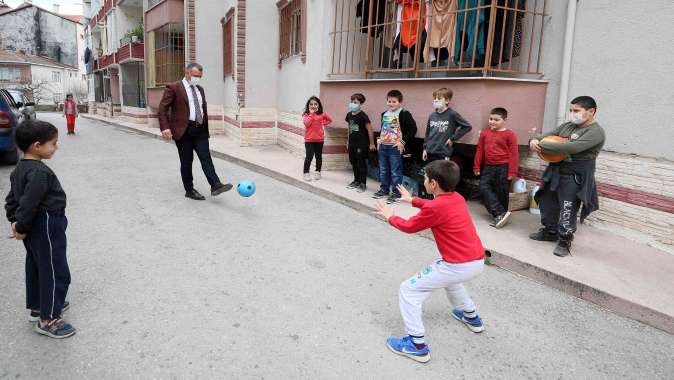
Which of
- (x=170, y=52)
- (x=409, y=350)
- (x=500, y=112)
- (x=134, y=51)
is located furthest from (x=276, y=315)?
(x=134, y=51)

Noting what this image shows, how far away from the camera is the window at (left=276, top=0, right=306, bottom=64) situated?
11.6m

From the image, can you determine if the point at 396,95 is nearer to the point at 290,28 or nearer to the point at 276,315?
the point at 276,315

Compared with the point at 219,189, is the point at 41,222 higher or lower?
higher

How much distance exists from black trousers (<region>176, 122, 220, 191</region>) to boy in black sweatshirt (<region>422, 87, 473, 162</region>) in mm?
3109

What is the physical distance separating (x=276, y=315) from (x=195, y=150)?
4008 mm

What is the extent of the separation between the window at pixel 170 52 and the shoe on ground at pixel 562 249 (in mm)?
17522

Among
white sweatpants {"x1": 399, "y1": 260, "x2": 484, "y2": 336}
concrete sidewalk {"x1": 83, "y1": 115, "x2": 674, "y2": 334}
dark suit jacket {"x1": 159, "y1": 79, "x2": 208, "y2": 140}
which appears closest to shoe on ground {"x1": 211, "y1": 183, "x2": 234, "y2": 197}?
dark suit jacket {"x1": 159, "y1": 79, "x2": 208, "y2": 140}

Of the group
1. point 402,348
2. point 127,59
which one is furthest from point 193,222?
point 127,59

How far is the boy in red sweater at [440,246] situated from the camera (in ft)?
9.58

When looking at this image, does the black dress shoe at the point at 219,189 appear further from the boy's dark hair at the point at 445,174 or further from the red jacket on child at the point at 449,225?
the boy's dark hair at the point at 445,174

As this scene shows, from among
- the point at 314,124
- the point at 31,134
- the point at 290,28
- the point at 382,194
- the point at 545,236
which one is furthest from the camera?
the point at 290,28

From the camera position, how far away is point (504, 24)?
19.3ft

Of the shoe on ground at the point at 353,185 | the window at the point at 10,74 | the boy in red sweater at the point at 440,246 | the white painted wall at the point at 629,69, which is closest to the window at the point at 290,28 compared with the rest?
the shoe on ground at the point at 353,185

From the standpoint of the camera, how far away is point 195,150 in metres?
6.75
